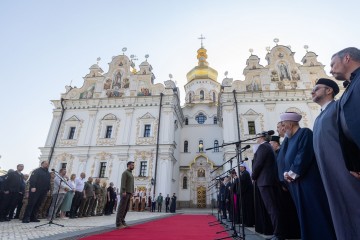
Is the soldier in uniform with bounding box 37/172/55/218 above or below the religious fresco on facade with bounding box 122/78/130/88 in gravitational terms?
below

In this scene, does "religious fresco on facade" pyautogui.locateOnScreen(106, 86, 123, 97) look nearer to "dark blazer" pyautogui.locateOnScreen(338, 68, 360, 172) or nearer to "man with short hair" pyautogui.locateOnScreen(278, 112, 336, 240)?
"man with short hair" pyautogui.locateOnScreen(278, 112, 336, 240)

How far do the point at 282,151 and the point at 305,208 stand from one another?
108cm

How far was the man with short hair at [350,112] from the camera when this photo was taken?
1874mm

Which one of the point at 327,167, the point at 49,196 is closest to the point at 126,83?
the point at 49,196

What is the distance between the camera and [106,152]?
21.9 m

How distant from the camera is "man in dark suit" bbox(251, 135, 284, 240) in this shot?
12.0 ft

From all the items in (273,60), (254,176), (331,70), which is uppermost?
(273,60)

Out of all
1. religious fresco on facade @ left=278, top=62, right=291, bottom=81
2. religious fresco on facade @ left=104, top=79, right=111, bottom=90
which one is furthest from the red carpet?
religious fresco on facade @ left=278, top=62, right=291, bottom=81

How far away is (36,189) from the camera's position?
7438 mm

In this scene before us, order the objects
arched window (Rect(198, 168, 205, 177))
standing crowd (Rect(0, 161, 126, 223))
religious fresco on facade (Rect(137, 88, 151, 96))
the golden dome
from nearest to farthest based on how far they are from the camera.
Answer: standing crowd (Rect(0, 161, 126, 223)), religious fresco on facade (Rect(137, 88, 151, 96)), arched window (Rect(198, 168, 205, 177)), the golden dome

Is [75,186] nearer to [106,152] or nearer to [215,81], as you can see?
[106,152]

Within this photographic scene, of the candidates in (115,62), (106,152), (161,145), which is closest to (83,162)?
(106,152)

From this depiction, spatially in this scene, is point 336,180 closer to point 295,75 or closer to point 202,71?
point 295,75

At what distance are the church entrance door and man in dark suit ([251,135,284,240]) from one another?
21.8m
